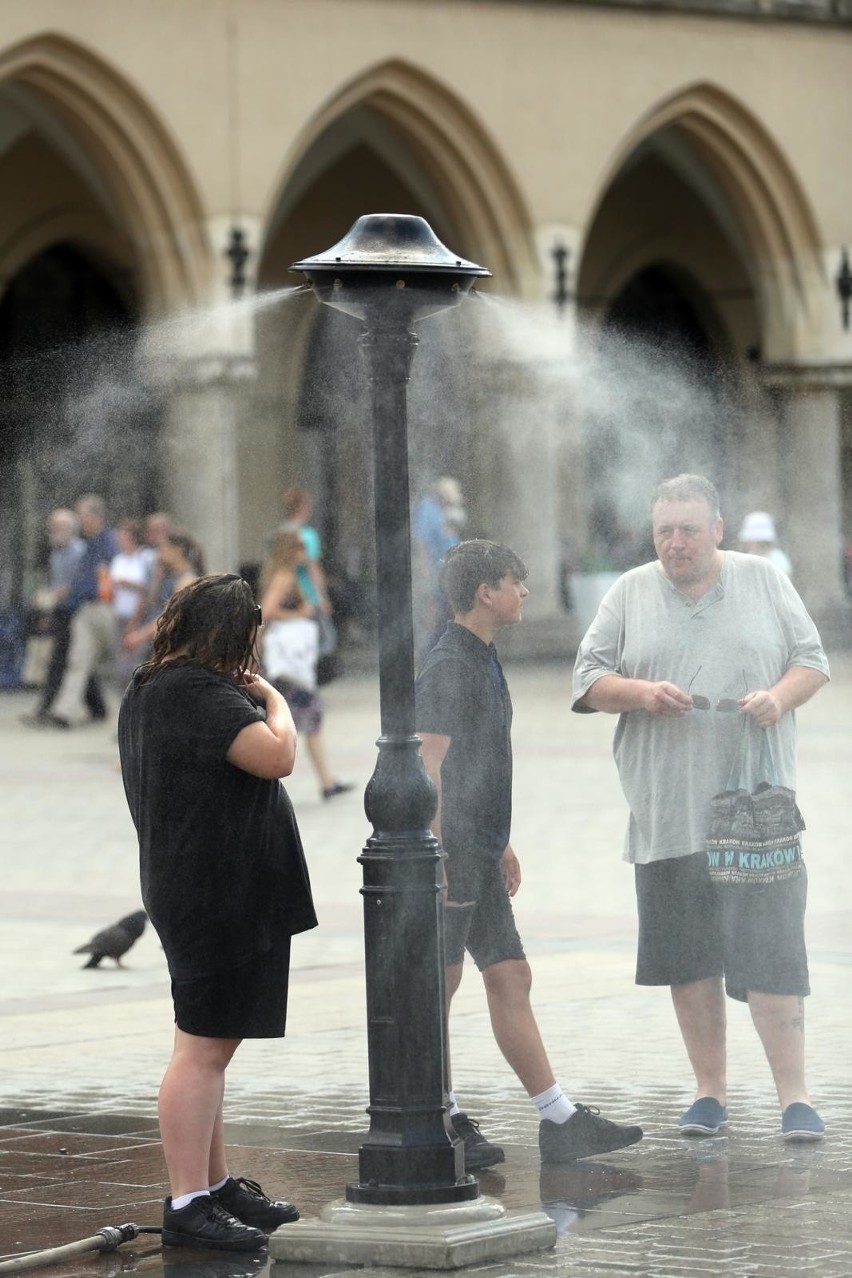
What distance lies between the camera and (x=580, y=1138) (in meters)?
6.34

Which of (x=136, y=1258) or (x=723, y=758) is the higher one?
(x=723, y=758)

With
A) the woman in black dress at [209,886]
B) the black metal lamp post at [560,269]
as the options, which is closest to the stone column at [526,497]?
the black metal lamp post at [560,269]

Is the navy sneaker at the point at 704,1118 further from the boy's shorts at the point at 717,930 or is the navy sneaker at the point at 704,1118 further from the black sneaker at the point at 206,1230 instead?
the black sneaker at the point at 206,1230

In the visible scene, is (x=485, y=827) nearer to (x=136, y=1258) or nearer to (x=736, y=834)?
(x=736, y=834)

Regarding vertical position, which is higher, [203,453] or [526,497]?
[203,453]

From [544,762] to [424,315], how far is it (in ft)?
38.4

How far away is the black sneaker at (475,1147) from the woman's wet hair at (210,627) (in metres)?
1.35

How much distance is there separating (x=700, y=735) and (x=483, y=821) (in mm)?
655

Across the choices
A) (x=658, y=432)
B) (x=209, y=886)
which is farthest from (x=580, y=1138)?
(x=658, y=432)

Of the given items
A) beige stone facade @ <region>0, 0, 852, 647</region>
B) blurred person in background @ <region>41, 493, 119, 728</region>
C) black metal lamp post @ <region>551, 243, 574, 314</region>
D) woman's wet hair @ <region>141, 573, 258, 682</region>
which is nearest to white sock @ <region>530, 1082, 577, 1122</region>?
woman's wet hair @ <region>141, 573, 258, 682</region>

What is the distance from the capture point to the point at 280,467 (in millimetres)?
33250

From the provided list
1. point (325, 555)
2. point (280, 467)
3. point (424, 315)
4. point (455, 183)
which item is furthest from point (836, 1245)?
point (280, 467)

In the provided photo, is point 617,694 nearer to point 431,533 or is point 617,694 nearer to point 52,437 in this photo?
point 431,533

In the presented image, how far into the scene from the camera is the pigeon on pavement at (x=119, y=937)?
376 inches
